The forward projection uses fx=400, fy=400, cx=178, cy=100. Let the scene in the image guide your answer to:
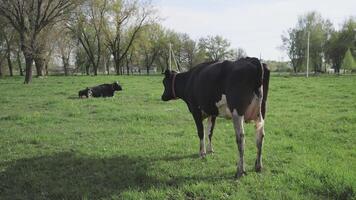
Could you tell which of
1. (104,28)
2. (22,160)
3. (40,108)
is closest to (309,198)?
(22,160)

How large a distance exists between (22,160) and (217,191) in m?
4.73

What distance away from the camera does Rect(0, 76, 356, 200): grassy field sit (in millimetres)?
6469

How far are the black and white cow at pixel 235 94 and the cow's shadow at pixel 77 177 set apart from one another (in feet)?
3.47

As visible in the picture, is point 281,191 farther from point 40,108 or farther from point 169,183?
point 40,108

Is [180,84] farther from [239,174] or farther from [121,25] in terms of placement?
[121,25]

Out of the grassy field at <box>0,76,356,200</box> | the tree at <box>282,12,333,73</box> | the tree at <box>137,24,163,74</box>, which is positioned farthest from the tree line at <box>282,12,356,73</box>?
the grassy field at <box>0,76,356,200</box>

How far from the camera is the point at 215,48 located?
3969 inches

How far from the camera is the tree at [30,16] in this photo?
116 ft

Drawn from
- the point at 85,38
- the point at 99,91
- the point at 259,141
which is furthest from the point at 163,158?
the point at 85,38

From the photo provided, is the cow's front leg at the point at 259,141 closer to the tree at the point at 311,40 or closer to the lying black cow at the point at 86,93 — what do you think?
the lying black cow at the point at 86,93

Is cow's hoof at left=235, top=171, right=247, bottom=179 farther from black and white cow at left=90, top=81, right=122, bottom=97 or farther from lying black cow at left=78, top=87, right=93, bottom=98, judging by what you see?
black and white cow at left=90, top=81, right=122, bottom=97

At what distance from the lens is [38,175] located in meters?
A: 7.63

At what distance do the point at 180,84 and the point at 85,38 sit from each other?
202 ft

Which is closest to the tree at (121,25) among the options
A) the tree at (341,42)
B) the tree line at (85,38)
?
the tree line at (85,38)
